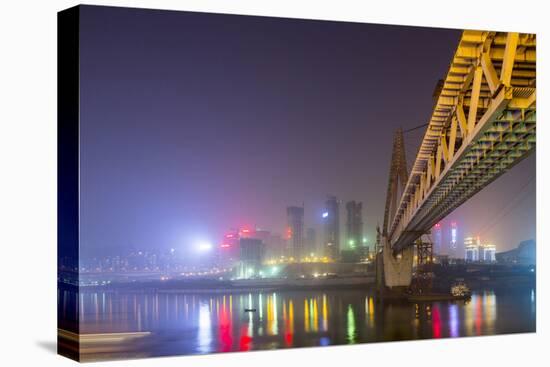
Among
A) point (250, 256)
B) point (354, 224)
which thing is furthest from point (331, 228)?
point (250, 256)

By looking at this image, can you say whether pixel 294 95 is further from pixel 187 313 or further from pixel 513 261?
pixel 187 313

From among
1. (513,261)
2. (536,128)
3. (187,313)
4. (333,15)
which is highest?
(333,15)

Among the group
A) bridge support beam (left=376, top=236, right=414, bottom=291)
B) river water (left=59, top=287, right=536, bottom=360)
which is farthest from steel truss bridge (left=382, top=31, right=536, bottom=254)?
bridge support beam (left=376, top=236, right=414, bottom=291)

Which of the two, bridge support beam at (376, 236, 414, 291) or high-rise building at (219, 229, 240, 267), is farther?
bridge support beam at (376, 236, 414, 291)

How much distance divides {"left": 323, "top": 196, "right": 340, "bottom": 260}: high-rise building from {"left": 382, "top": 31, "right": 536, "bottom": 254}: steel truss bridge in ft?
4.07

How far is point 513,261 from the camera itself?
15125 millimetres

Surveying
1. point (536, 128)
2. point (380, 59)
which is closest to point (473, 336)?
point (536, 128)

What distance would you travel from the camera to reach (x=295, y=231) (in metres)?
15.8

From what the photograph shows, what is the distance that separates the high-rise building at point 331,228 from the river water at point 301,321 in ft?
3.28

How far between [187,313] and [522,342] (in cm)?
891

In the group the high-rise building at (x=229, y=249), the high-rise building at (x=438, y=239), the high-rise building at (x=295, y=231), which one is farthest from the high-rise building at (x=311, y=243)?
the high-rise building at (x=438, y=239)

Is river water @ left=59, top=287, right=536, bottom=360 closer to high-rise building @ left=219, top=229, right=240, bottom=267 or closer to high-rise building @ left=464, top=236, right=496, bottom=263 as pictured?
high-rise building @ left=464, top=236, right=496, bottom=263

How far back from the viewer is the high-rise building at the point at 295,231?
1474 cm

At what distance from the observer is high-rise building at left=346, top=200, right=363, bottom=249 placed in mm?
14734
